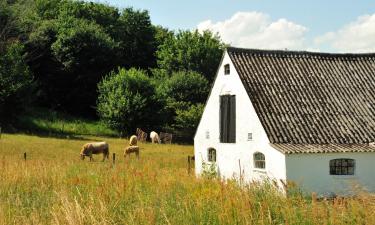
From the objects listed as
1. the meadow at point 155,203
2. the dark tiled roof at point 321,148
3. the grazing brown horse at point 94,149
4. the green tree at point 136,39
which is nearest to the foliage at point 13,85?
the grazing brown horse at point 94,149

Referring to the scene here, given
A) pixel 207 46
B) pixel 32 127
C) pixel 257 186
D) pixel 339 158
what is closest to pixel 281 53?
pixel 339 158

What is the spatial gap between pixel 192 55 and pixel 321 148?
151ft

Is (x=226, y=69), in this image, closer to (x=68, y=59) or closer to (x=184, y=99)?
(x=184, y=99)

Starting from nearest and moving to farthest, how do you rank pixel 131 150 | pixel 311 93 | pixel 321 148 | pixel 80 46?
1. pixel 321 148
2. pixel 311 93
3. pixel 131 150
4. pixel 80 46

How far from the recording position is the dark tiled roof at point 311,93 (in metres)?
23.8

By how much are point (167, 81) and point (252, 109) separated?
34487 mm

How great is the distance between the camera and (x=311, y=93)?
26.0 m

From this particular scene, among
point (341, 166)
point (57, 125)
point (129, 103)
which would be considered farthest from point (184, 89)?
point (341, 166)

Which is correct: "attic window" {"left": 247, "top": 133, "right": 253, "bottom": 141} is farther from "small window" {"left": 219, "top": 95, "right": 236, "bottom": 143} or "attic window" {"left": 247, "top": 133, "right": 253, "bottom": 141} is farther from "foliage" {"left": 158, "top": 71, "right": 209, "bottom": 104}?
"foliage" {"left": 158, "top": 71, "right": 209, "bottom": 104}

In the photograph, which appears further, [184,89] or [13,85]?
[184,89]

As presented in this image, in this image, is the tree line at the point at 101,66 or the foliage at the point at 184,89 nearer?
the tree line at the point at 101,66

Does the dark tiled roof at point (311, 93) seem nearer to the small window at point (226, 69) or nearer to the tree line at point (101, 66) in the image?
the small window at point (226, 69)

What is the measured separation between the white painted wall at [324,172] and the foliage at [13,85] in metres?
32.2

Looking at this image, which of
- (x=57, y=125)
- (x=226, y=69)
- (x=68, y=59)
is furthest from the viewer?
(x=68, y=59)
